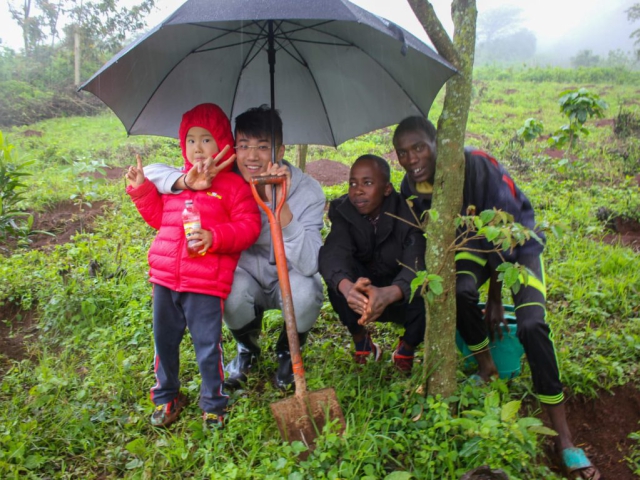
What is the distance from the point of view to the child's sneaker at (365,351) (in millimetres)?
2916

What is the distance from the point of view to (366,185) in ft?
8.73

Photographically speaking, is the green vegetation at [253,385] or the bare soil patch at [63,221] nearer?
the green vegetation at [253,385]

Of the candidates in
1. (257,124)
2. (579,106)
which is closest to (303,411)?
(257,124)

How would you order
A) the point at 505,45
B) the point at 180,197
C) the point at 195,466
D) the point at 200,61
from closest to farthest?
the point at 195,466 < the point at 180,197 < the point at 200,61 < the point at 505,45

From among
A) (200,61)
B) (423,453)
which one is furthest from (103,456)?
(200,61)

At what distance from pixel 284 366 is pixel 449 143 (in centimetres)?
153

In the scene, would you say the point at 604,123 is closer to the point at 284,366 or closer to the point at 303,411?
the point at 284,366

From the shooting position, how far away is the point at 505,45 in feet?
188

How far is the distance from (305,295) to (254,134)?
891 mm

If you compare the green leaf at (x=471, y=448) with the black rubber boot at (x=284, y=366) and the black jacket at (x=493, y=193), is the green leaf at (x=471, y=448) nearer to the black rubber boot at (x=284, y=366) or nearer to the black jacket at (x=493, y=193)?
the black jacket at (x=493, y=193)

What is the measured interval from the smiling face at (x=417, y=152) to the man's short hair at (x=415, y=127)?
16mm

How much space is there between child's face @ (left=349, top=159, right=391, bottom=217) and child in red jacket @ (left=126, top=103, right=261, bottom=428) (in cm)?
55

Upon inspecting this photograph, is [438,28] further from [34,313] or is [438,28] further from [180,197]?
[34,313]

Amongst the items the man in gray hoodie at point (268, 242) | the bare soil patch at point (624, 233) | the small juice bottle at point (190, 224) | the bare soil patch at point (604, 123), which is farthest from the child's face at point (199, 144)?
the bare soil patch at point (604, 123)
